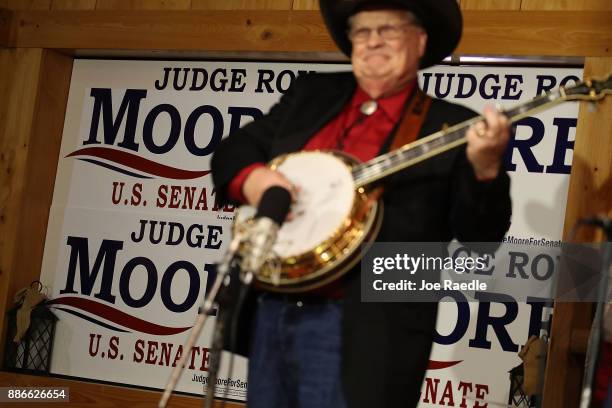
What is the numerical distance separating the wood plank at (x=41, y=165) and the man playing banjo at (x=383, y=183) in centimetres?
286

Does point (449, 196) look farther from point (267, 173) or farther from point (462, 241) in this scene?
point (267, 173)

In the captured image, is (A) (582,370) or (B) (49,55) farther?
(B) (49,55)

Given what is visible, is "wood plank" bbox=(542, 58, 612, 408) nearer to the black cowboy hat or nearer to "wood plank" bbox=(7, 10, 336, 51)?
"wood plank" bbox=(7, 10, 336, 51)

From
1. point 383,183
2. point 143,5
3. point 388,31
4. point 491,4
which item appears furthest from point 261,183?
point 143,5

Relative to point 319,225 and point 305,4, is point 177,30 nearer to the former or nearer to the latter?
point 305,4

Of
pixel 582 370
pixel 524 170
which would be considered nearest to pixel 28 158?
pixel 524 170

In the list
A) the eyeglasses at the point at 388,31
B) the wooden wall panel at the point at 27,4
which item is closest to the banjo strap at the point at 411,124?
the eyeglasses at the point at 388,31

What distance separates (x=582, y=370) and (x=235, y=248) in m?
2.34

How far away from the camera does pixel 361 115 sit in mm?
2299

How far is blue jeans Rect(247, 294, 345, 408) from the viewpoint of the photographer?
210 centimetres

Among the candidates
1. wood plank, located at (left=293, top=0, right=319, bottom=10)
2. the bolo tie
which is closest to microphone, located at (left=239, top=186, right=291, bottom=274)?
the bolo tie

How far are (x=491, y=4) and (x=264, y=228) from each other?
8.49 ft

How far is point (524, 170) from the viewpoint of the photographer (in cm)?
415

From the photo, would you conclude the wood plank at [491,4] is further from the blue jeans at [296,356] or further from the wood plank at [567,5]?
the blue jeans at [296,356]
